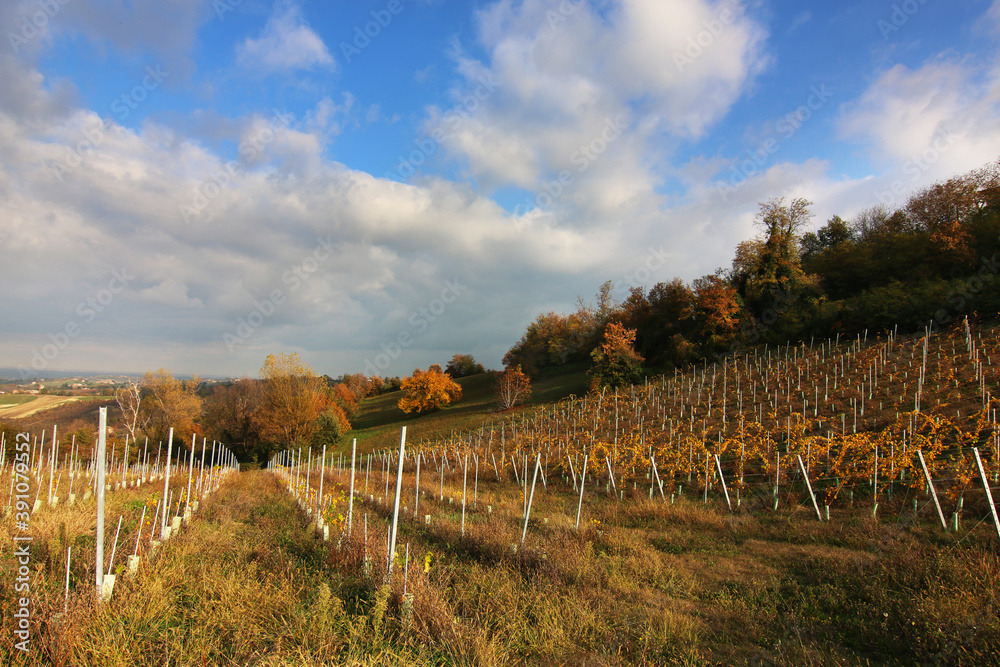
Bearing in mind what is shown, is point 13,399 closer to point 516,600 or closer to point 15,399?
point 15,399

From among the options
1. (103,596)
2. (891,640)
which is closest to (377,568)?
(103,596)

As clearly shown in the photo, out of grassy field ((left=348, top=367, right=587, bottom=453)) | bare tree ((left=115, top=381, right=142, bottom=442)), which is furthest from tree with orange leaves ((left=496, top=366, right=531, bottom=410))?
bare tree ((left=115, top=381, right=142, bottom=442))

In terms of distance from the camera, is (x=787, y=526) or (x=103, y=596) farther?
(x=787, y=526)

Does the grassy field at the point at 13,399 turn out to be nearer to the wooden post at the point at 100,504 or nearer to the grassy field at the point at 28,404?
the grassy field at the point at 28,404

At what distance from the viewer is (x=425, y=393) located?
172 feet

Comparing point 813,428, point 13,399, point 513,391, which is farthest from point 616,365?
point 13,399

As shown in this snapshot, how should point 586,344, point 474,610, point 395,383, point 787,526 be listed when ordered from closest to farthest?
point 474,610, point 787,526, point 586,344, point 395,383

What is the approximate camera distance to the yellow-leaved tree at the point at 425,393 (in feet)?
171

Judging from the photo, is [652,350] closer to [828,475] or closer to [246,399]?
[828,475]

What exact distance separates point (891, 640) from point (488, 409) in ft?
132

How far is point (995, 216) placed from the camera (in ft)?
110

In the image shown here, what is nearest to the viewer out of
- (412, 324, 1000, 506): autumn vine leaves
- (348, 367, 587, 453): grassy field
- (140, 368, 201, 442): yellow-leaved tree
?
(412, 324, 1000, 506): autumn vine leaves

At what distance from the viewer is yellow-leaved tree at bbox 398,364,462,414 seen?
171ft

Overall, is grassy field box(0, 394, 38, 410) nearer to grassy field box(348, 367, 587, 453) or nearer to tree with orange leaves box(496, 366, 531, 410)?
grassy field box(348, 367, 587, 453)
